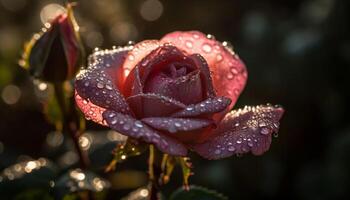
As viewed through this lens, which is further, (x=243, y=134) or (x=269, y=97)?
(x=269, y=97)

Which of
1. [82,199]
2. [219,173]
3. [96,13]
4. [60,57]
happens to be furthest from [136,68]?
[96,13]

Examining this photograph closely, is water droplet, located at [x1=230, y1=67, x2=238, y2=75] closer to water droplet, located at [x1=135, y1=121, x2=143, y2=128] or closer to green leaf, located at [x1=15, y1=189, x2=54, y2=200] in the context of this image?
water droplet, located at [x1=135, y1=121, x2=143, y2=128]

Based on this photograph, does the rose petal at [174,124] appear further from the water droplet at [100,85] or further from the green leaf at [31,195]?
the green leaf at [31,195]

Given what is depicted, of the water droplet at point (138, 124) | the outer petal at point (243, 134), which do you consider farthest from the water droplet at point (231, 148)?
the water droplet at point (138, 124)

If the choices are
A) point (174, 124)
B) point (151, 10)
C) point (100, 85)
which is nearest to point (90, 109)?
point (100, 85)

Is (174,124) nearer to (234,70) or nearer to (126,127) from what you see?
(126,127)

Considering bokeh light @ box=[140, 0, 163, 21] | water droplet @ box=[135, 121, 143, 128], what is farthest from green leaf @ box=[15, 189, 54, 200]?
bokeh light @ box=[140, 0, 163, 21]

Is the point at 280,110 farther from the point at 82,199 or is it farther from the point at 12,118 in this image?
the point at 12,118
